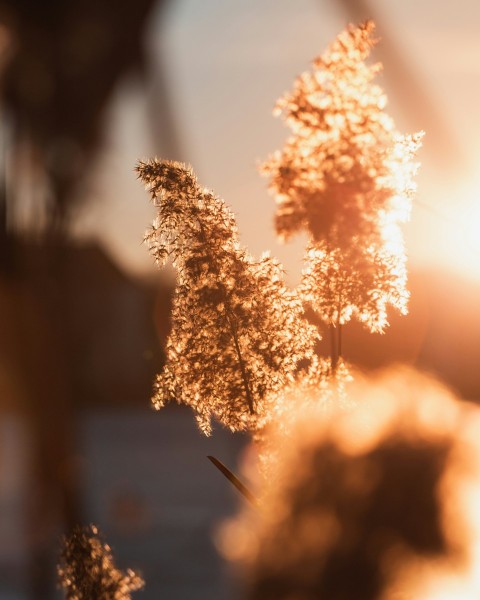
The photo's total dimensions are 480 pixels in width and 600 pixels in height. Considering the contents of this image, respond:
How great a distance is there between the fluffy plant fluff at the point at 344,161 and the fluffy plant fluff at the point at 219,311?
0.65m

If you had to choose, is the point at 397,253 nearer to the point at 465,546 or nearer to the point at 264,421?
the point at 264,421

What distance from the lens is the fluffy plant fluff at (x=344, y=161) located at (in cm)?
429

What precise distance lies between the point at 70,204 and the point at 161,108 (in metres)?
0.55

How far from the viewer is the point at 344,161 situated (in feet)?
14.0

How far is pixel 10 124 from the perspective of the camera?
14.9ft

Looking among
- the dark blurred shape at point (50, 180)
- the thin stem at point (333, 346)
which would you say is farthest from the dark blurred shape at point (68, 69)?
the thin stem at point (333, 346)

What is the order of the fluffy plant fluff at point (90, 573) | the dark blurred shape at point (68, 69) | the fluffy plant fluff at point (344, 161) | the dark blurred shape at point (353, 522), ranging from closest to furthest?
the dark blurred shape at point (353, 522) < the dark blurred shape at point (68, 69) < the fluffy plant fluff at point (344, 161) < the fluffy plant fluff at point (90, 573)

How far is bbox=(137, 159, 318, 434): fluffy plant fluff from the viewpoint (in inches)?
204

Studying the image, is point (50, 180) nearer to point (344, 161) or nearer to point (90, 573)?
point (344, 161)

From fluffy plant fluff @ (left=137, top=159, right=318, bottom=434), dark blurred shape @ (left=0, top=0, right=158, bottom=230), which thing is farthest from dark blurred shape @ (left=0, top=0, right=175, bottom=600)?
fluffy plant fluff @ (left=137, top=159, right=318, bottom=434)

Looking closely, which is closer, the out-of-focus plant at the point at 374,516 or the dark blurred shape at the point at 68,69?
the out-of-focus plant at the point at 374,516

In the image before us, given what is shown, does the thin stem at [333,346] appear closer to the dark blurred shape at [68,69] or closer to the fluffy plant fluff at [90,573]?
the fluffy plant fluff at [90,573]

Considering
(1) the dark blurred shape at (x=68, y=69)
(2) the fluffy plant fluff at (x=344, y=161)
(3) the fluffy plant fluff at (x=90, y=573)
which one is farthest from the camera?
(3) the fluffy plant fluff at (x=90, y=573)

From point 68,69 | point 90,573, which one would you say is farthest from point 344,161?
point 90,573
